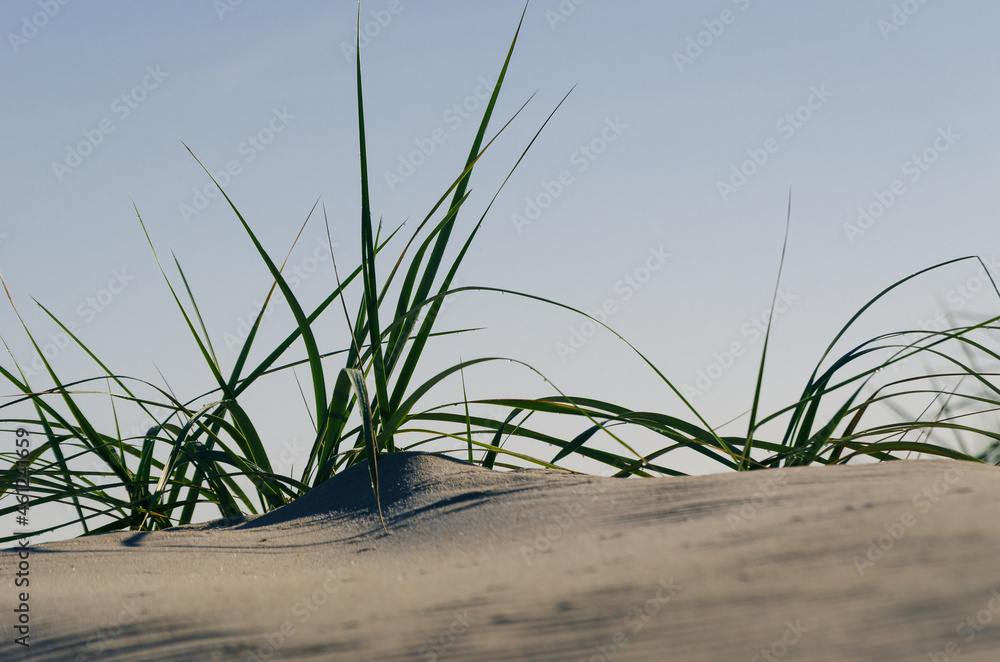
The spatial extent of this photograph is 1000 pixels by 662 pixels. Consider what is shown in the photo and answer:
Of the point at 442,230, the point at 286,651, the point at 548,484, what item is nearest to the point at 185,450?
the point at 442,230

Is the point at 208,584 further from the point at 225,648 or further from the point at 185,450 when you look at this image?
the point at 185,450

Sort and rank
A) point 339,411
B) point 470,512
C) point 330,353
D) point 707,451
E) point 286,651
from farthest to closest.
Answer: point 330,353, point 339,411, point 707,451, point 470,512, point 286,651

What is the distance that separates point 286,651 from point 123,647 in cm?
19

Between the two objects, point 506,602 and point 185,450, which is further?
point 185,450

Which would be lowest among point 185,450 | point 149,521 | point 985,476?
point 985,476

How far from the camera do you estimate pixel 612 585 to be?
0.81m

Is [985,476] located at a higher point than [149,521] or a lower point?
lower

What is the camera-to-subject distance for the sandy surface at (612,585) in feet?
2.37

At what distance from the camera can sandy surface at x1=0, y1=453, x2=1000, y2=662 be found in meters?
0.72

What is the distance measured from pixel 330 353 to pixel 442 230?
420 millimetres

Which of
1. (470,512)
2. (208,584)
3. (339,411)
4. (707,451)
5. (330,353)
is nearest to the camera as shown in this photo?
(208,584)

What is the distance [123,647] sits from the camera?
81 cm

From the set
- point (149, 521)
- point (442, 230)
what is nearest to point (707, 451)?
point (442, 230)

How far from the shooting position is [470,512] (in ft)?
3.85
